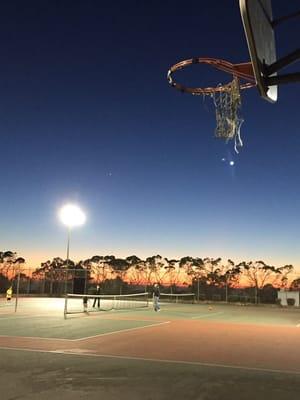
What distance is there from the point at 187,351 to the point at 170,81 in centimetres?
828

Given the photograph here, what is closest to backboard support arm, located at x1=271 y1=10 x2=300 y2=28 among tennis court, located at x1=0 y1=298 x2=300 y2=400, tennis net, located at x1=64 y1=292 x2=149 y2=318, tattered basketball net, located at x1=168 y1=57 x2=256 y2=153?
tattered basketball net, located at x1=168 y1=57 x2=256 y2=153

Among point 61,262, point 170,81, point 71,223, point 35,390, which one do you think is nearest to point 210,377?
point 35,390

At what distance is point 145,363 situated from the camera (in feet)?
36.6

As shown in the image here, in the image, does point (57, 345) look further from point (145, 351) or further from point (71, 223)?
point (71, 223)

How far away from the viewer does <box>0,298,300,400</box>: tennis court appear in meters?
8.41

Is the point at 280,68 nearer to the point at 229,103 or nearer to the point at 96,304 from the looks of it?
the point at 229,103

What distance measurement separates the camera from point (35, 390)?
8250mm

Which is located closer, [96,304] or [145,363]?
[145,363]

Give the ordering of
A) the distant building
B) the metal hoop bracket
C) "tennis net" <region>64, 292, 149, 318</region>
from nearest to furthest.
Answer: the metal hoop bracket, "tennis net" <region>64, 292, 149, 318</region>, the distant building

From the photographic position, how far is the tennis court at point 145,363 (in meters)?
8.41

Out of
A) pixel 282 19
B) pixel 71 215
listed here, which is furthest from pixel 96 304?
pixel 282 19

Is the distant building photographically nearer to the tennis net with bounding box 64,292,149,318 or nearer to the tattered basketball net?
the tennis net with bounding box 64,292,149,318

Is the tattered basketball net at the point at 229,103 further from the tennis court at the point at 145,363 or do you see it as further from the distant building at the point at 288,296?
the distant building at the point at 288,296

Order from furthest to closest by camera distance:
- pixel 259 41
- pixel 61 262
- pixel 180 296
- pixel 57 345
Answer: pixel 61 262 → pixel 180 296 → pixel 57 345 → pixel 259 41
